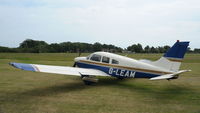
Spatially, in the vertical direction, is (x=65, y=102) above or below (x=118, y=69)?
below

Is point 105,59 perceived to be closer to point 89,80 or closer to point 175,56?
point 89,80

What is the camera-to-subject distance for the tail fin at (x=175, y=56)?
31.8 ft

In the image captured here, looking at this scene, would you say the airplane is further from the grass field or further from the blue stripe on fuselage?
the grass field

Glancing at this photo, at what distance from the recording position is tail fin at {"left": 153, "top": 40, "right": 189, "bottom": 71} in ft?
31.8

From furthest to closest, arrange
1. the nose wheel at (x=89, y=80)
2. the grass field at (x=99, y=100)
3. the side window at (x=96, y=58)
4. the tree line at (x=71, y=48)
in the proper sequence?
the tree line at (x=71, y=48)
the side window at (x=96, y=58)
the nose wheel at (x=89, y=80)
the grass field at (x=99, y=100)

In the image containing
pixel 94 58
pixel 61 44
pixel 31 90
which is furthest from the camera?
pixel 61 44

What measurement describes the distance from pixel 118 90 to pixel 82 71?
7.48ft

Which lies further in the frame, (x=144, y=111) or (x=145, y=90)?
(x=145, y=90)

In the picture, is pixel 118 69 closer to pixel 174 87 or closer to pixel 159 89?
pixel 159 89

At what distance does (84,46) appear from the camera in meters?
120

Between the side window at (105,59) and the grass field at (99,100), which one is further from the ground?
the side window at (105,59)

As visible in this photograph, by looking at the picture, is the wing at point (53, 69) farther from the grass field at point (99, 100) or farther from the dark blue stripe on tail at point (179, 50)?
the dark blue stripe on tail at point (179, 50)

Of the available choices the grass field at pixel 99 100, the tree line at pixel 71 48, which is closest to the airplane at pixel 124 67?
the grass field at pixel 99 100

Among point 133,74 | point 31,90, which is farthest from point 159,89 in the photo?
point 31,90
